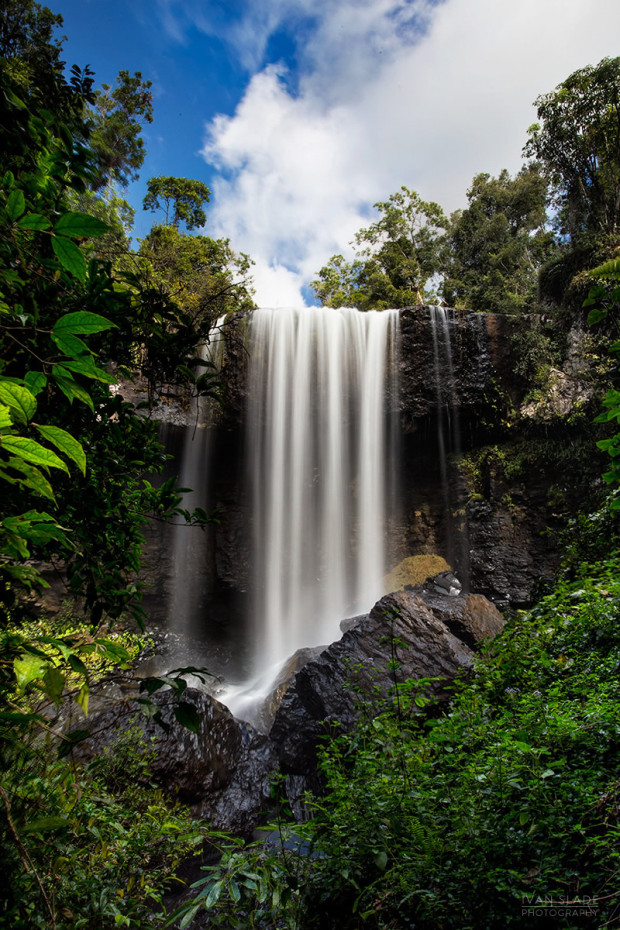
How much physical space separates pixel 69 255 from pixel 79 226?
64 mm

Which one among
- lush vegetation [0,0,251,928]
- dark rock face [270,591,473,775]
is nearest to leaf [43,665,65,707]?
lush vegetation [0,0,251,928]

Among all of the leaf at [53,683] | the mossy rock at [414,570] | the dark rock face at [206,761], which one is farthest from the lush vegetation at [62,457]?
the mossy rock at [414,570]

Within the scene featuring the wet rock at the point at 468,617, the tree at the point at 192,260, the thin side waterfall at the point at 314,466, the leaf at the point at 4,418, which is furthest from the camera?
the tree at the point at 192,260

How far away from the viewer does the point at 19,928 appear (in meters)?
1.04

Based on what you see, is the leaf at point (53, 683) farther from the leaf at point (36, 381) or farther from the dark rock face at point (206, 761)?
the dark rock face at point (206, 761)

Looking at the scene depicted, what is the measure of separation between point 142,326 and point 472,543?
10376mm

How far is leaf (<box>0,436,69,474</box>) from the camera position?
2.03 feet

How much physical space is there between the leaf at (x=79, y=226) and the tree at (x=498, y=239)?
71.6 feet

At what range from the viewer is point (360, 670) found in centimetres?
522

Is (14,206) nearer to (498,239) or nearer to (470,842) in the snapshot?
(470,842)

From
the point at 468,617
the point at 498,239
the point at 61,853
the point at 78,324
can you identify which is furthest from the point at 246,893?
the point at 498,239

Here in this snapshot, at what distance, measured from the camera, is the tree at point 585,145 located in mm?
10219

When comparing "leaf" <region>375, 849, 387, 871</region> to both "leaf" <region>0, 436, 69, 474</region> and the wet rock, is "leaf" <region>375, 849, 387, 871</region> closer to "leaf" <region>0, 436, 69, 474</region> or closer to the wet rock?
"leaf" <region>0, 436, 69, 474</region>

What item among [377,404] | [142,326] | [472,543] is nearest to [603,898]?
[142,326]
